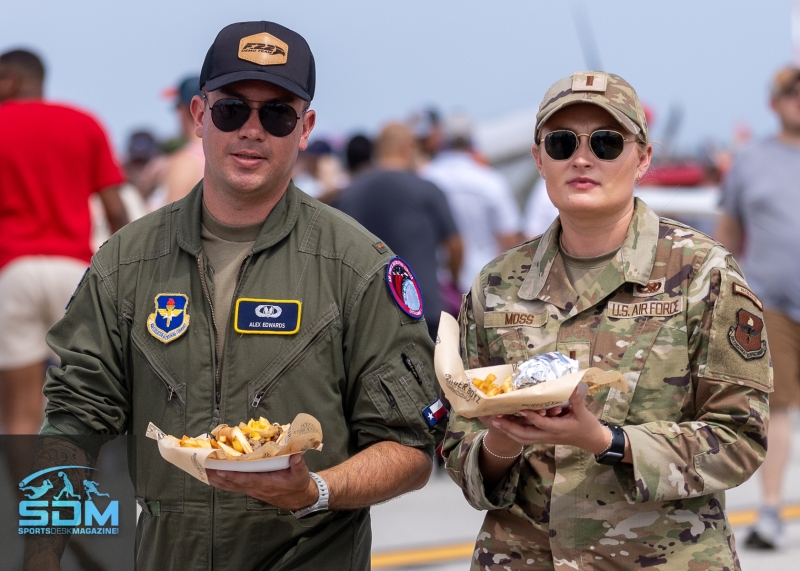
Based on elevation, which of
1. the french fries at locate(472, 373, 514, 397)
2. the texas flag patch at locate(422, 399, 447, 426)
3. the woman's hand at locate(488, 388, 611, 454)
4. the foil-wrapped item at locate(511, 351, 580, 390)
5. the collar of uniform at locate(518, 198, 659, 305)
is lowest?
the texas flag patch at locate(422, 399, 447, 426)

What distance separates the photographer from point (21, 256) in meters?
6.64

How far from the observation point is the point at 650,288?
3.00 meters

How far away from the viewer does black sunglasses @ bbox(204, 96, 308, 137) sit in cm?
323

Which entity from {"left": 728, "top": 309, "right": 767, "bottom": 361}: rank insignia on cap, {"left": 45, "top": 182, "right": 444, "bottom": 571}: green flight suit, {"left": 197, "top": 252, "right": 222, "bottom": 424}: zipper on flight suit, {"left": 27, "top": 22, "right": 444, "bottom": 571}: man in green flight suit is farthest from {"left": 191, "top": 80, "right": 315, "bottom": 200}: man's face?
{"left": 728, "top": 309, "right": 767, "bottom": 361}: rank insignia on cap

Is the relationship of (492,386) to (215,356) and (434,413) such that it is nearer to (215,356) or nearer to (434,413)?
(434,413)

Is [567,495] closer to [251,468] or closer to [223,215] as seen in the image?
[251,468]

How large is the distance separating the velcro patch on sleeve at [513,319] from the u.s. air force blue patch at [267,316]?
1.59 ft

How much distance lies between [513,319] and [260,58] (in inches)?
36.6

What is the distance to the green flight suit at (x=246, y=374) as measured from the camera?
3150 millimetres

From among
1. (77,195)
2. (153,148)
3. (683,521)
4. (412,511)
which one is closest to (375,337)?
(683,521)

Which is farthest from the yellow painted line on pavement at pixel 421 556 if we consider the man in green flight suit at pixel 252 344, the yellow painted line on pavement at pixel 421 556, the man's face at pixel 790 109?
the man in green flight suit at pixel 252 344

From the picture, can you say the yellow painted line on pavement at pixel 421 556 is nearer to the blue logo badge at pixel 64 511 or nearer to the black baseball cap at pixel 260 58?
the blue logo badge at pixel 64 511

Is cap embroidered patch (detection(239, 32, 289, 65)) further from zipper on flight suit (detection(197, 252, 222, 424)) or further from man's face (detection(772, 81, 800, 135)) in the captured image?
man's face (detection(772, 81, 800, 135))

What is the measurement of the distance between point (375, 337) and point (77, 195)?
153 inches
